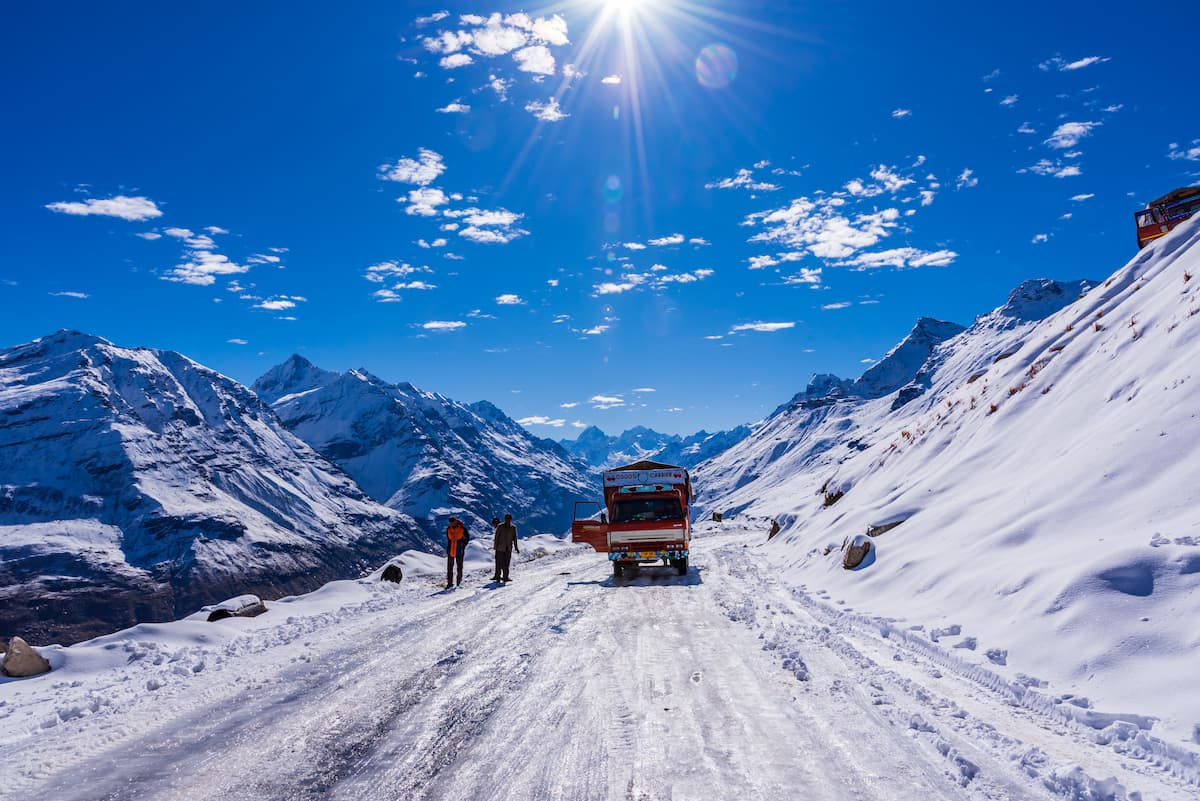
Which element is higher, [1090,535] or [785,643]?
[1090,535]

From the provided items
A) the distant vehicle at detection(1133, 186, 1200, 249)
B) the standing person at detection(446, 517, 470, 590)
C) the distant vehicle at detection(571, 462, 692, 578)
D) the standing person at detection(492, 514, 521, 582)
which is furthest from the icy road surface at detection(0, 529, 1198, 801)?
the distant vehicle at detection(1133, 186, 1200, 249)

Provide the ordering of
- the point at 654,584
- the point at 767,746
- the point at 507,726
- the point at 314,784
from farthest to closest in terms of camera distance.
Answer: the point at 654,584
the point at 507,726
the point at 767,746
the point at 314,784

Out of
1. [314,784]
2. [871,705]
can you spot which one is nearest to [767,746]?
[871,705]

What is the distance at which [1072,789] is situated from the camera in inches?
207

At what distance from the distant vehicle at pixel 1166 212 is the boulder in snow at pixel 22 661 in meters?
39.6

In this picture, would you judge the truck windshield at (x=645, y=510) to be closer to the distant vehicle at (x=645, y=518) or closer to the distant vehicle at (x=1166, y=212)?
the distant vehicle at (x=645, y=518)

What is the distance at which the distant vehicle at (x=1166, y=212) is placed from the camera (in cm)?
2936

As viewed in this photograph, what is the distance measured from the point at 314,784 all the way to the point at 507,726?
6.43ft

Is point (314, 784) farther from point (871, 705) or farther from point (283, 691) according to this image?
point (871, 705)

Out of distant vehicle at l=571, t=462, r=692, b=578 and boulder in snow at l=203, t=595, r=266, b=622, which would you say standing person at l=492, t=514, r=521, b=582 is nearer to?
distant vehicle at l=571, t=462, r=692, b=578

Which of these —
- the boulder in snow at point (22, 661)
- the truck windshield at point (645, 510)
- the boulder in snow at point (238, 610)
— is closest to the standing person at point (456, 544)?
the truck windshield at point (645, 510)

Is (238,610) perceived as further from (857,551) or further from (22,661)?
(857,551)

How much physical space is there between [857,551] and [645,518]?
799cm

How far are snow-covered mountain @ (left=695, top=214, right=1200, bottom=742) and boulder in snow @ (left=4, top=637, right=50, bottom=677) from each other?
1330cm
